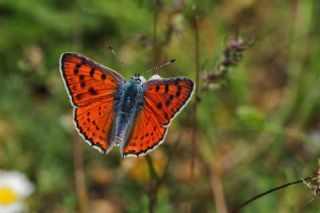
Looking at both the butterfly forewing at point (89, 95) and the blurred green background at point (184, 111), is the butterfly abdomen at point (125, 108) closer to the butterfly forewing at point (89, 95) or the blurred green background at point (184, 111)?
the butterfly forewing at point (89, 95)

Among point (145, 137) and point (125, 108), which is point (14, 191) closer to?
point (125, 108)

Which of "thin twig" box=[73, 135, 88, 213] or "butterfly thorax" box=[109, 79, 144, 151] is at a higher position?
"thin twig" box=[73, 135, 88, 213]

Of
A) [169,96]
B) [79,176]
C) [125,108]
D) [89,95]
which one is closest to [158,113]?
[169,96]

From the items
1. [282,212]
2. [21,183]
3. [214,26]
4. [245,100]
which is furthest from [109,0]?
[282,212]

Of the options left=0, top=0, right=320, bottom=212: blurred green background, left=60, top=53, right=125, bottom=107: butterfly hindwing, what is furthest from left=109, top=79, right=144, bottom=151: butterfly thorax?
left=0, top=0, right=320, bottom=212: blurred green background

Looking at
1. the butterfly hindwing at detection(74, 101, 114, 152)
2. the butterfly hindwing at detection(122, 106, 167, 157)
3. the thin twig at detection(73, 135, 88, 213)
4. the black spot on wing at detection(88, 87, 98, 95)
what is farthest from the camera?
the thin twig at detection(73, 135, 88, 213)

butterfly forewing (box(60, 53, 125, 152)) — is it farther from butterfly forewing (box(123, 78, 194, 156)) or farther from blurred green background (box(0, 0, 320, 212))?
blurred green background (box(0, 0, 320, 212))

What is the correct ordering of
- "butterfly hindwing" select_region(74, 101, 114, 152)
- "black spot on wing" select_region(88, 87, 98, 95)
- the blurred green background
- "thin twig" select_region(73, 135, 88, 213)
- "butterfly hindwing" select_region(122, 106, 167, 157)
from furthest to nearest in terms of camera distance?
the blurred green background → "thin twig" select_region(73, 135, 88, 213) → "black spot on wing" select_region(88, 87, 98, 95) → "butterfly hindwing" select_region(74, 101, 114, 152) → "butterfly hindwing" select_region(122, 106, 167, 157)
